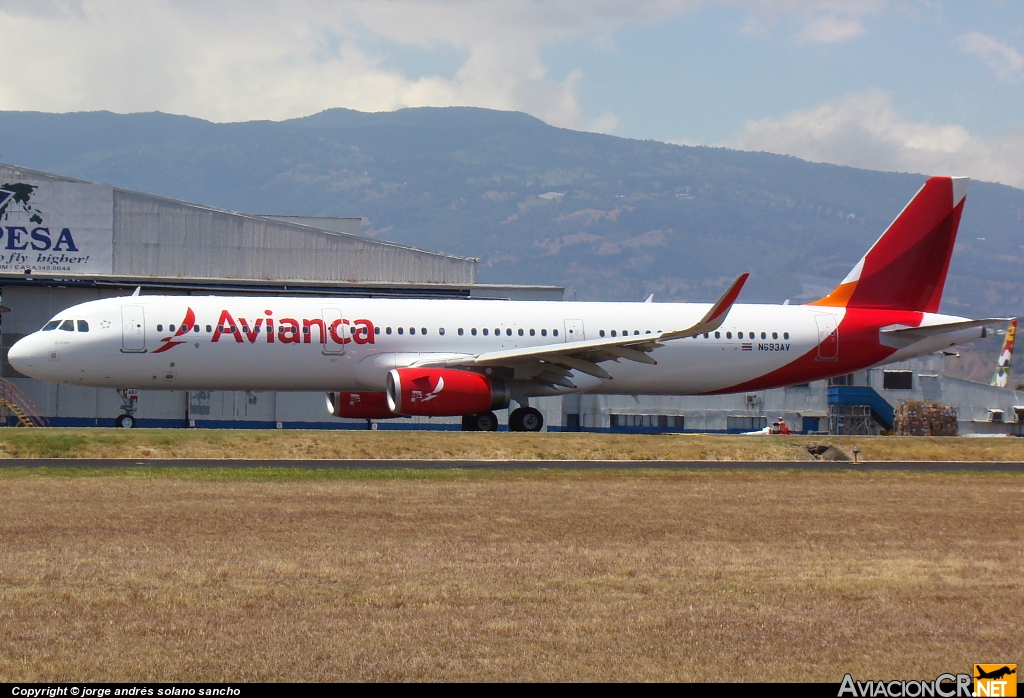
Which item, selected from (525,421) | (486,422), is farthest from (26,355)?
(525,421)

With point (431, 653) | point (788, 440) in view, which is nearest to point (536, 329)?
point (788, 440)

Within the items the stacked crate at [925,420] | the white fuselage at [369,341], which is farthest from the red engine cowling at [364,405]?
the stacked crate at [925,420]

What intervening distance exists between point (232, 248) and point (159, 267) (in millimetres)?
2892

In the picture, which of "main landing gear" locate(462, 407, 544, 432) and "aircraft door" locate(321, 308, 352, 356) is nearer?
"aircraft door" locate(321, 308, 352, 356)

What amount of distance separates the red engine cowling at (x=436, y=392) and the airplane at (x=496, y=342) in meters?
0.04

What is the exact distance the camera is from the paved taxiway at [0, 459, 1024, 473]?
2261 cm

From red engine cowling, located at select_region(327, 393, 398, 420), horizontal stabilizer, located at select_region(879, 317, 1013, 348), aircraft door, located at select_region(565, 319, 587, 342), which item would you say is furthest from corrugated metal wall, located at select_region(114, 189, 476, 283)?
horizontal stabilizer, located at select_region(879, 317, 1013, 348)

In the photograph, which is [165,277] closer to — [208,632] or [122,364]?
[122,364]

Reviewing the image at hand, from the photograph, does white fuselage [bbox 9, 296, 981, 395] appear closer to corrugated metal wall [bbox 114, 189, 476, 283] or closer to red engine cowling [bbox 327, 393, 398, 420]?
red engine cowling [bbox 327, 393, 398, 420]

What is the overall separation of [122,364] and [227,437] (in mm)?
6570

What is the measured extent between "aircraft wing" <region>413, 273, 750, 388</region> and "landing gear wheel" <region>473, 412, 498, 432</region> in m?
1.75

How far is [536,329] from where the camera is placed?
34562 mm

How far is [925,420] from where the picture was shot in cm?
5003

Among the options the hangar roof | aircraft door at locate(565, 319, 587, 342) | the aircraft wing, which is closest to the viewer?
the aircraft wing
